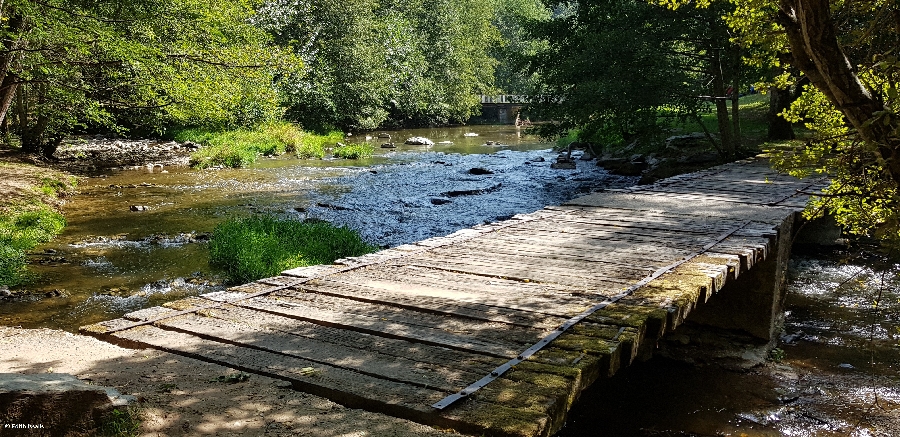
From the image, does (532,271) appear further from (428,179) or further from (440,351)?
(428,179)

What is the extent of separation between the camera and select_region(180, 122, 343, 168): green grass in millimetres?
26344

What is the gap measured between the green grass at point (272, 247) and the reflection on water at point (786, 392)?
5805 millimetres

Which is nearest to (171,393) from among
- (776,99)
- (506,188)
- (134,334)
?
(134,334)

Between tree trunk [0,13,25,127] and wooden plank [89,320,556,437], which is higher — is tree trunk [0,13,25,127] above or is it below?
above

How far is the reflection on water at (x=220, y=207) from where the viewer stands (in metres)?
10.4

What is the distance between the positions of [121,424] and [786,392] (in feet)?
22.7

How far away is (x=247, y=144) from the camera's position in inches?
1159

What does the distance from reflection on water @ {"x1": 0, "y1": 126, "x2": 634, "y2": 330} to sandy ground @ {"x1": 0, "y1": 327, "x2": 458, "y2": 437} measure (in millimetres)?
5071

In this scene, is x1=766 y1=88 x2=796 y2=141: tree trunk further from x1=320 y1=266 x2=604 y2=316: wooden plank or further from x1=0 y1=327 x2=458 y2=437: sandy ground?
x1=0 y1=327 x2=458 y2=437: sandy ground

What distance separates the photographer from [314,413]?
11.7ft

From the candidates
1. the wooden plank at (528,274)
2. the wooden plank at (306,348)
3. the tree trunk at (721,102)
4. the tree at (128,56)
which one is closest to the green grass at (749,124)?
the tree trunk at (721,102)

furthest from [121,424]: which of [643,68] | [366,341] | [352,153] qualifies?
[352,153]

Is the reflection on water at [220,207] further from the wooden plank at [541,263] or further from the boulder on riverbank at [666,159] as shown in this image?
the wooden plank at [541,263]

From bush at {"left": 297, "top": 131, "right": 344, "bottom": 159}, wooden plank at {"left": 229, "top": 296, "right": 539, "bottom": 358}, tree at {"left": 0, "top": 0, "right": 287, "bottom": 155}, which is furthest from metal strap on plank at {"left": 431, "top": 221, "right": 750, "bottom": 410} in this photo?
bush at {"left": 297, "top": 131, "right": 344, "bottom": 159}
